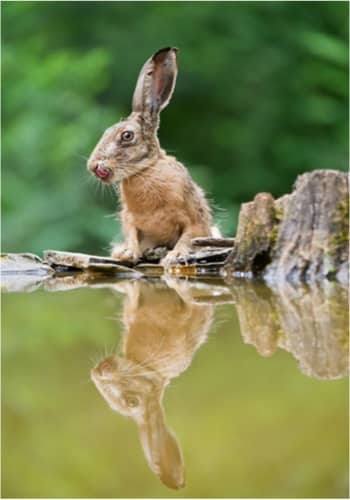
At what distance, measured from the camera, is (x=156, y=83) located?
581cm

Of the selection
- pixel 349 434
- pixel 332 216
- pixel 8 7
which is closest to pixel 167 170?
pixel 332 216

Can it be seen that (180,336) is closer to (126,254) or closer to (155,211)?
(126,254)

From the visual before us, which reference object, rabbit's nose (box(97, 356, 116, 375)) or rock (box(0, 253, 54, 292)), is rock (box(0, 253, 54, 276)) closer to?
rock (box(0, 253, 54, 292))

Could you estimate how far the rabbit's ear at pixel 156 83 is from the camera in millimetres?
5762

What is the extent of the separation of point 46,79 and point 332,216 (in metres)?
7.89

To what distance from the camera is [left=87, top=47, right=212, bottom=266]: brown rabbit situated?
5699 mm

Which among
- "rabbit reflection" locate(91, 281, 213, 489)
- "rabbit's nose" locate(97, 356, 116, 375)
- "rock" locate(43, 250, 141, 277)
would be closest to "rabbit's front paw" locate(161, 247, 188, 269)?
"rock" locate(43, 250, 141, 277)

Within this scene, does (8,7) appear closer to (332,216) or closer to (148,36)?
(148,36)

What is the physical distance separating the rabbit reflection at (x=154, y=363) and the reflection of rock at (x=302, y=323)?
6.8 inches

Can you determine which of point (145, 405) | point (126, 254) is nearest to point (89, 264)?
point (126, 254)

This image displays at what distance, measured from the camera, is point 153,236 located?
232 inches

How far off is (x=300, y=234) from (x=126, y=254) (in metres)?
0.87

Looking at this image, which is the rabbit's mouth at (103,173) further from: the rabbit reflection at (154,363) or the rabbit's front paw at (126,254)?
the rabbit reflection at (154,363)

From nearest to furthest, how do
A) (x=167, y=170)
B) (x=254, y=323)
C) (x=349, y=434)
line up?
(x=349, y=434) < (x=254, y=323) < (x=167, y=170)
